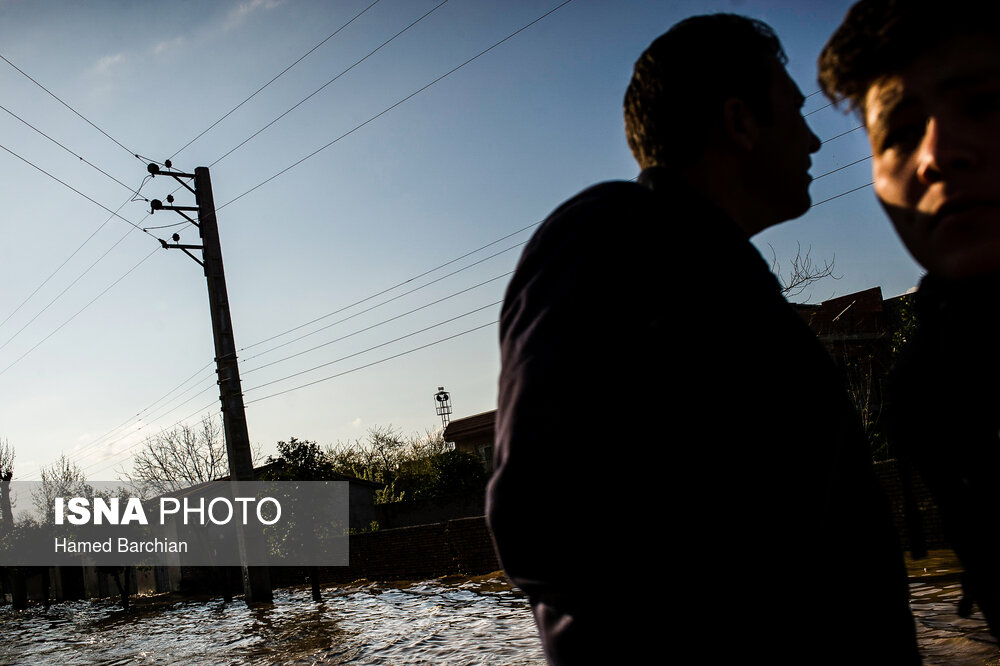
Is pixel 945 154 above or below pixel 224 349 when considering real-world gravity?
below

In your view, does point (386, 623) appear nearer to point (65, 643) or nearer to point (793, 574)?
point (65, 643)

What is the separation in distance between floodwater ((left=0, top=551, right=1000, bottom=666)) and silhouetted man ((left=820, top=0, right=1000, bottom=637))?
5.40 m

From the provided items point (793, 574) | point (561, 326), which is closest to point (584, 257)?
point (561, 326)

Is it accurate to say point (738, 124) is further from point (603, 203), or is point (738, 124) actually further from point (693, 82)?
point (603, 203)

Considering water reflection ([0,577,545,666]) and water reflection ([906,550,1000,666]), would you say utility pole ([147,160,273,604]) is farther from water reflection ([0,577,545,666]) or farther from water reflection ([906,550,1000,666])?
water reflection ([906,550,1000,666])

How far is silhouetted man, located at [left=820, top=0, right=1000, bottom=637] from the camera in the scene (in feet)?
2.52

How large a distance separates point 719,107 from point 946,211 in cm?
59

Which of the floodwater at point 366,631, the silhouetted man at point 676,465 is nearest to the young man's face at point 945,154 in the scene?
the silhouetted man at point 676,465

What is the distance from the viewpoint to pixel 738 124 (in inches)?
51.9

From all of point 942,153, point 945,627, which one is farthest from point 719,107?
point 945,627

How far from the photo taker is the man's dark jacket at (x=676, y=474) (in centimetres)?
91

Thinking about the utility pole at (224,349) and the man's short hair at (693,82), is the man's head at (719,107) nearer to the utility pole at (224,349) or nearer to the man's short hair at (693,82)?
the man's short hair at (693,82)

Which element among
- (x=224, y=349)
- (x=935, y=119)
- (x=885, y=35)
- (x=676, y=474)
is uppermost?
(x=224, y=349)

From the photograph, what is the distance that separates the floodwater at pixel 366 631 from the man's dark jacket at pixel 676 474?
17.8ft
